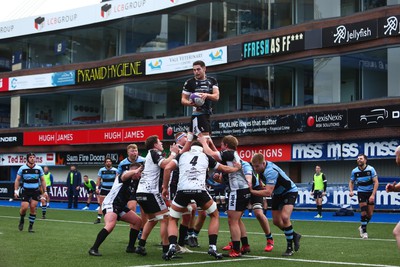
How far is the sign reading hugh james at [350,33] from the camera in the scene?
3272cm

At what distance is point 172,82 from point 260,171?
31.0 meters

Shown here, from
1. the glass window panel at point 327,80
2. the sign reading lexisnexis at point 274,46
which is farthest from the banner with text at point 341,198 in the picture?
the sign reading lexisnexis at point 274,46

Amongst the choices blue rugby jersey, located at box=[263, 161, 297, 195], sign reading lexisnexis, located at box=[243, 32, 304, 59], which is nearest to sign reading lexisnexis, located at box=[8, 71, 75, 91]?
sign reading lexisnexis, located at box=[243, 32, 304, 59]

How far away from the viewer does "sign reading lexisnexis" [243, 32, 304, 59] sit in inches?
1412

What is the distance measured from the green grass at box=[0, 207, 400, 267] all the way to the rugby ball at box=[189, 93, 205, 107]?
3069mm

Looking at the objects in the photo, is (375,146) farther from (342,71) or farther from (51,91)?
(51,91)

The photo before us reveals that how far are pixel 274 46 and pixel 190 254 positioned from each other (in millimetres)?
24209

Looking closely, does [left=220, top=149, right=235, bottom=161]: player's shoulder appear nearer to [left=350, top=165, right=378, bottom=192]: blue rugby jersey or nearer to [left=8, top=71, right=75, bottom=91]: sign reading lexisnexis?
[left=350, top=165, right=378, bottom=192]: blue rugby jersey

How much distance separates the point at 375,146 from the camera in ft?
107

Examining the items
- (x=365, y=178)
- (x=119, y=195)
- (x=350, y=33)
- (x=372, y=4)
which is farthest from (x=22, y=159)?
(x=119, y=195)

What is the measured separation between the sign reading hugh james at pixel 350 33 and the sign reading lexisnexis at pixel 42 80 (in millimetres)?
21393

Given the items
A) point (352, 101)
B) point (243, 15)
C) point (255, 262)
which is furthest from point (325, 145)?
point (255, 262)

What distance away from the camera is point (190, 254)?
46.9 ft

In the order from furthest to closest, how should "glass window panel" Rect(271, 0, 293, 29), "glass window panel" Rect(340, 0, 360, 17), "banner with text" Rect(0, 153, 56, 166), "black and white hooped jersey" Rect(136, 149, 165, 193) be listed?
"banner with text" Rect(0, 153, 56, 166), "glass window panel" Rect(271, 0, 293, 29), "glass window panel" Rect(340, 0, 360, 17), "black and white hooped jersey" Rect(136, 149, 165, 193)
